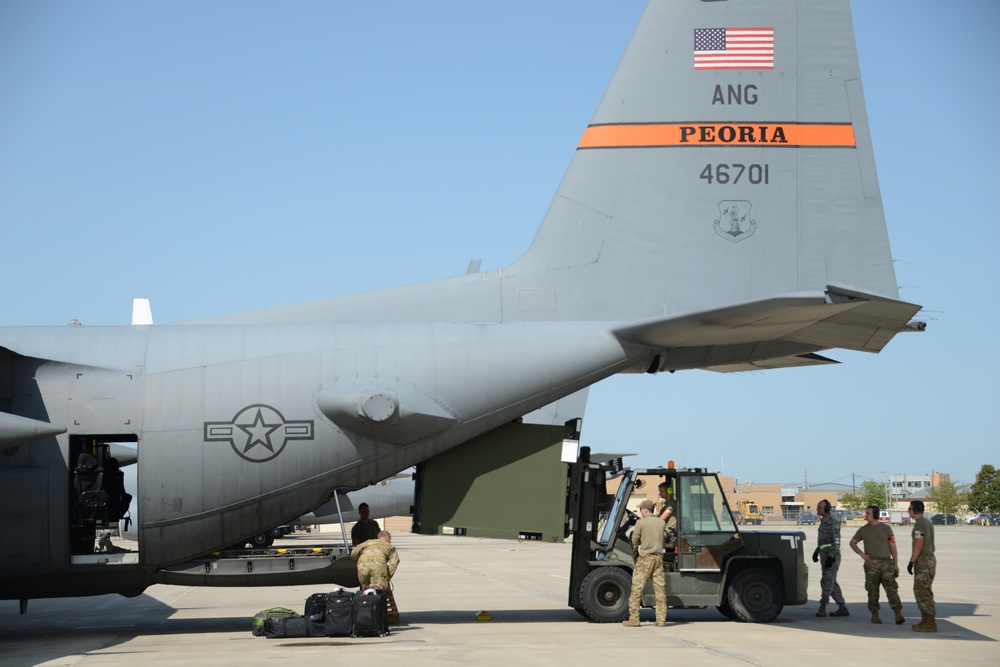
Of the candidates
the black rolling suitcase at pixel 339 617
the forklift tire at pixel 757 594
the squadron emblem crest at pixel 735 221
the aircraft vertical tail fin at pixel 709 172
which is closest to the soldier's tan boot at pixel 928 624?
the forklift tire at pixel 757 594

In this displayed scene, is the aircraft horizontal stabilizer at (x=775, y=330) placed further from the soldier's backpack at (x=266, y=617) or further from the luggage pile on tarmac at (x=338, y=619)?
the soldier's backpack at (x=266, y=617)

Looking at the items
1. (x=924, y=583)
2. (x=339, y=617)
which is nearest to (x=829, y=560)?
(x=924, y=583)

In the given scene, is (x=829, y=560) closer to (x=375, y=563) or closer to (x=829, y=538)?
(x=829, y=538)

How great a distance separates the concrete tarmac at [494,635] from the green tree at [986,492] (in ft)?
305

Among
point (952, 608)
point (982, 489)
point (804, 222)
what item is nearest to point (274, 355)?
point (804, 222)

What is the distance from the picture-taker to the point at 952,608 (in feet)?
49.8

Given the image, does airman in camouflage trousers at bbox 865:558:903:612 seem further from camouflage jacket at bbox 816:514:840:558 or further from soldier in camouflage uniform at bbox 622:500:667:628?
soldier in camouflage uniform at bbox 622:500:667:628

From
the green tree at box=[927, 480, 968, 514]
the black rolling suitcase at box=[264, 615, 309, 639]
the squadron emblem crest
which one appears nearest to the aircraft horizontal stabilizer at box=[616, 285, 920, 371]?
the squadron emblem crest

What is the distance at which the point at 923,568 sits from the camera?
12.6 meters

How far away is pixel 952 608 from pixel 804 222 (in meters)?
6.60

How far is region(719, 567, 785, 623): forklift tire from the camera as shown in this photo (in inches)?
518

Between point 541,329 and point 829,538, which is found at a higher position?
point 541,329

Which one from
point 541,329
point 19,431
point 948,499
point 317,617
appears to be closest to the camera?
point 19,431

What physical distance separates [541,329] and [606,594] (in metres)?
3.62
